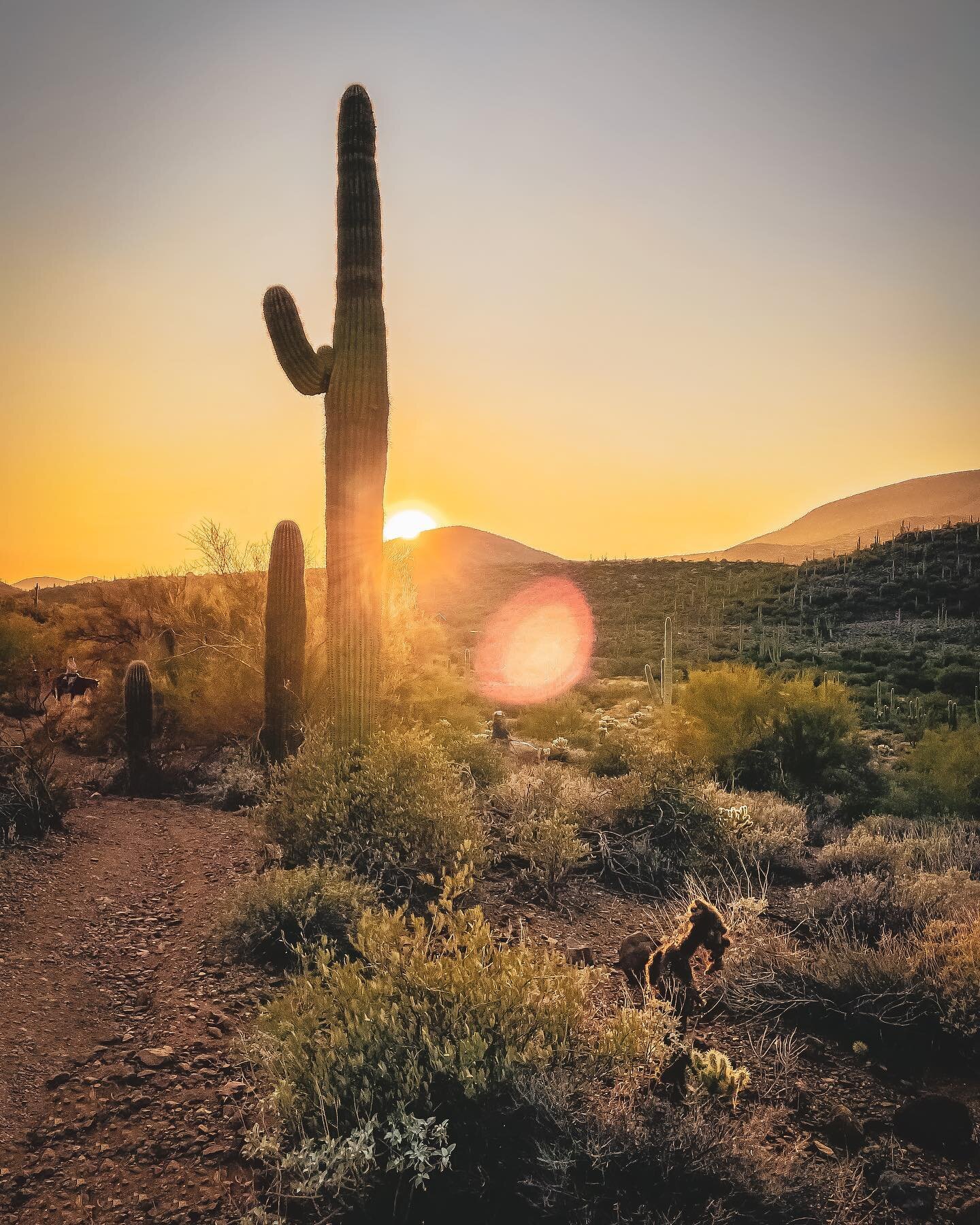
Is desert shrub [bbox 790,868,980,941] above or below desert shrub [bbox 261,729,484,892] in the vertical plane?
below

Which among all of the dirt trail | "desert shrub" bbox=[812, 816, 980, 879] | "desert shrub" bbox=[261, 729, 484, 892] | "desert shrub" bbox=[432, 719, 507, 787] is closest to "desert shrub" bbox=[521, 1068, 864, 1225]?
the dirt trail

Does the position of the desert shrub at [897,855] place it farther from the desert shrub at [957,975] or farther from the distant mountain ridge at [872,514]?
the distant mountain ridge at [872,514]

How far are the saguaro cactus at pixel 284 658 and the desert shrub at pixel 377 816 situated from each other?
3.00 meters

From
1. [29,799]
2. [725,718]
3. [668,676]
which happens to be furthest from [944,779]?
[29,799]

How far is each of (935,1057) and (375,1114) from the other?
10.1 ft

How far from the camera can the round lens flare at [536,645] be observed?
2695 centimetres

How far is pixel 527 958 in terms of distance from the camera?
3.48 metres

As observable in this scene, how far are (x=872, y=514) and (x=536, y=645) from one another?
440 feet

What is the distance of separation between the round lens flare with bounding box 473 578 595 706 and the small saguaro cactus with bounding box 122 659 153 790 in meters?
13.5

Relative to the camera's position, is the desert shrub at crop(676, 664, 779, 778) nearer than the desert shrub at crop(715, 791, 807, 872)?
No

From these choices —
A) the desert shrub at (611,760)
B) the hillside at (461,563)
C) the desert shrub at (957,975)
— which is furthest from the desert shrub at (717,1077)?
the hillside at (461,563)

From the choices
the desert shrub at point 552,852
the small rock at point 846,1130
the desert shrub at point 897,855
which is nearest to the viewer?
the small rock at point 846,1130

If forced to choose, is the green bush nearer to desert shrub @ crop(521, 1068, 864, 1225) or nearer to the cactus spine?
desert shrub @ crop(521, 1068, 864, 1225)

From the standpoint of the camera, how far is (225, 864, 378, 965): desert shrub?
5.03 metres
